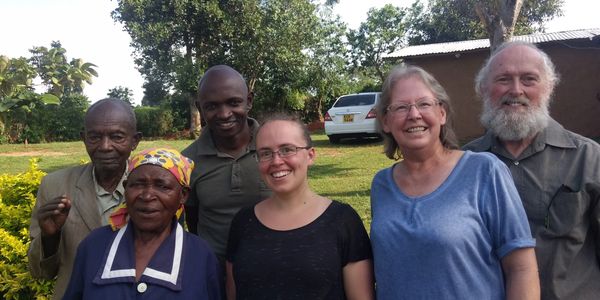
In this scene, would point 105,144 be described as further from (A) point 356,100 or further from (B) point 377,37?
(B) point 377,37

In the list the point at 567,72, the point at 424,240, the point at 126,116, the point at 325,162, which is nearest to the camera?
the point at 424,240

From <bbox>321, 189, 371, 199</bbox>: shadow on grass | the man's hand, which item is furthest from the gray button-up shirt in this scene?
<bbox>321, 189, 371, 199</bbox>: shadow on grass

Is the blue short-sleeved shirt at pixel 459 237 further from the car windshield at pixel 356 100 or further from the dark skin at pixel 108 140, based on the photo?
the car windshield at pixel 356 100

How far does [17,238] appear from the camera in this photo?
3.55 metres

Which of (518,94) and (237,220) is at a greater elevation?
(518,94)

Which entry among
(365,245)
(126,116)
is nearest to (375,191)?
(365,245)

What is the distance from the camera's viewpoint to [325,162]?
11.4 meters

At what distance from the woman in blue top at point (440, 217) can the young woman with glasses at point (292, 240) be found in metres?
0.11

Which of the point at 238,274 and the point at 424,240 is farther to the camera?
the point at 238,274

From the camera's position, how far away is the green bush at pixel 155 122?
2239cm

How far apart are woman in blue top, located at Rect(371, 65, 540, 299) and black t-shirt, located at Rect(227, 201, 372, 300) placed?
0.39ft

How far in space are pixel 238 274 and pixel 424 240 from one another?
0.80 metres

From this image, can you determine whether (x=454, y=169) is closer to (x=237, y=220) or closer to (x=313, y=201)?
(x=313, y=201)

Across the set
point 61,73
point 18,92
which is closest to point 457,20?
point 61,73
